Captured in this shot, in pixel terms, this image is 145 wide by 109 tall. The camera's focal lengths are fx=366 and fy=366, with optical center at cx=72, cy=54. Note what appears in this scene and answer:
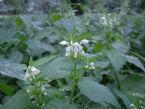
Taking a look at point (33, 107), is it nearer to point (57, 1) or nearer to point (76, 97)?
point (76, 97)

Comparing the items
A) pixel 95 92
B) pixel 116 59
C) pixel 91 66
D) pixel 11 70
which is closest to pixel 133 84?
pixel 116 59

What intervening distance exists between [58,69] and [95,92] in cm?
16

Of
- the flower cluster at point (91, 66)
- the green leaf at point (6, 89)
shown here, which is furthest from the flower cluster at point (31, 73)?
the green leaf at point (6, 89)

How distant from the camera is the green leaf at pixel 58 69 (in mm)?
1303

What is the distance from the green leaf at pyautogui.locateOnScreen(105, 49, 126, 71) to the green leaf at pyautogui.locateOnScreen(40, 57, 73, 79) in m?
0.27

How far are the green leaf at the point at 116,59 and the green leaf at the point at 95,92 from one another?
257mm

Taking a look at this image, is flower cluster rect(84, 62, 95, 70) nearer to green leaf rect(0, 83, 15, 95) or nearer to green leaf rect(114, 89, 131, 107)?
green leaf rect(114, 89, 131, 107)

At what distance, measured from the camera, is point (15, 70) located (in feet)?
4.86

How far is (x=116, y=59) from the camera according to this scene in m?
1.57

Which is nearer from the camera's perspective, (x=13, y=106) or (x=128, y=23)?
(x=13, y=106)

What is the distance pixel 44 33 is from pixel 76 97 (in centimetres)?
89

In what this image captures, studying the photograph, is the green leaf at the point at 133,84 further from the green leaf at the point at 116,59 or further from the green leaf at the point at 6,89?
the green leaf at the point at 6,89

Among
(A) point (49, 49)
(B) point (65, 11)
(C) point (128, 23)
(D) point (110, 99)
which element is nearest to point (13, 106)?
(D) point (110, 99)

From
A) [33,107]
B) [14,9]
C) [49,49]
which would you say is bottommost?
[14,9]
